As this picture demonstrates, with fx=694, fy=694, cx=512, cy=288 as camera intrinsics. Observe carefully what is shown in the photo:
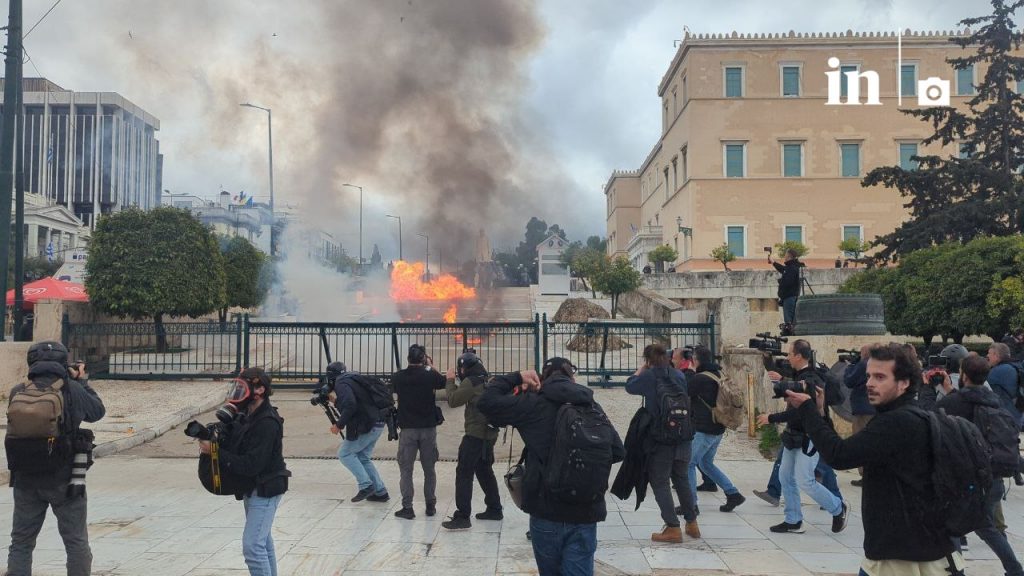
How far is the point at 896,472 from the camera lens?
2957 millimetres

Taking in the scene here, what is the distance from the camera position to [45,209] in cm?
5366

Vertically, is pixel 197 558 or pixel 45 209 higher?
pixel 45 209

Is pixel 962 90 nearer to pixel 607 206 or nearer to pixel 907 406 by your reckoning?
pixel 607 206

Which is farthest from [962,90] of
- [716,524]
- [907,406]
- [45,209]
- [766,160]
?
[45,209]

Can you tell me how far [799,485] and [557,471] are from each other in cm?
356

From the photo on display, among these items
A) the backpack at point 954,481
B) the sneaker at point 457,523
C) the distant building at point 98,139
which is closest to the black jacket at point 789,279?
the sneaker at point 457,523

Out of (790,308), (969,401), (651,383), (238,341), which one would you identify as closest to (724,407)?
(651,383)

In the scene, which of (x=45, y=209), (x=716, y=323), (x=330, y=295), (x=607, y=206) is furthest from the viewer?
(x=607, y=206)

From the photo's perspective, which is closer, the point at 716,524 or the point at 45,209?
the point at 716,524

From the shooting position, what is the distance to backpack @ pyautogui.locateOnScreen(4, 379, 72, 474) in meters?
4.25

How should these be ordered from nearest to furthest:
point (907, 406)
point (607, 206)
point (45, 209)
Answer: point (907, 406) → point (45, 209) → point (607, 206)

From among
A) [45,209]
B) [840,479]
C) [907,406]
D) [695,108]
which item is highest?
[695,108]

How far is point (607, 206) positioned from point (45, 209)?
169 ft

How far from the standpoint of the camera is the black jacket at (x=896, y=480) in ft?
9.55
